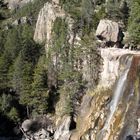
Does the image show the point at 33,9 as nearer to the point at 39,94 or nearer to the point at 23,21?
the point at 23,21

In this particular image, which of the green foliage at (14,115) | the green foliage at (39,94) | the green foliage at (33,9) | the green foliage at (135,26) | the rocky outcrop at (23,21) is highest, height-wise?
the green foliage at (135,26)

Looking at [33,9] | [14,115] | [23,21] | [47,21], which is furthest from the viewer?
[33,9]

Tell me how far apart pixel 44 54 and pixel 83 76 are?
23356 millimetres

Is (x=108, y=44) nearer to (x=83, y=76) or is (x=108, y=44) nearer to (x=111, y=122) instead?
(x=83, y=76)

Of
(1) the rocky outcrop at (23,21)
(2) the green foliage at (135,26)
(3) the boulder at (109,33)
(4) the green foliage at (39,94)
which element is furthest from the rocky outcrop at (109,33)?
(1) the rocky outcrop at (23,21)

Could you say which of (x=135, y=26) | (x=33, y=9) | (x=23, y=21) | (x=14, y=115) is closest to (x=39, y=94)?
(x=14, y=115)

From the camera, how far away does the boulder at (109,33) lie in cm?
9704

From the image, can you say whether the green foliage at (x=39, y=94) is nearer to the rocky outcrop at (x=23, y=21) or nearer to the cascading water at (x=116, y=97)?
the cascading water at (x=116, y=97)

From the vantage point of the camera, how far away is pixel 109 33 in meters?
97.1

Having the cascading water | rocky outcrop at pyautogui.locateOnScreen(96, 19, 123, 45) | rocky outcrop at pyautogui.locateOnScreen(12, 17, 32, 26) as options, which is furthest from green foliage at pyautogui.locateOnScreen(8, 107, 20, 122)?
rocky outcrop at pyautogui.locateOnScreen(12, 17, 32, 26)

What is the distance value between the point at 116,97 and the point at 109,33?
819 inches

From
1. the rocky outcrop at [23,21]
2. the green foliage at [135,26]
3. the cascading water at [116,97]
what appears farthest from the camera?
the rocky outcrop at [23,21]

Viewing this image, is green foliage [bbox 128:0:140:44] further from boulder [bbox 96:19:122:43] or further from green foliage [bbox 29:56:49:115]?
green foliage [bbox 29:56:49:115]

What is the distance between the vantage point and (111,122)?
76625 mm
